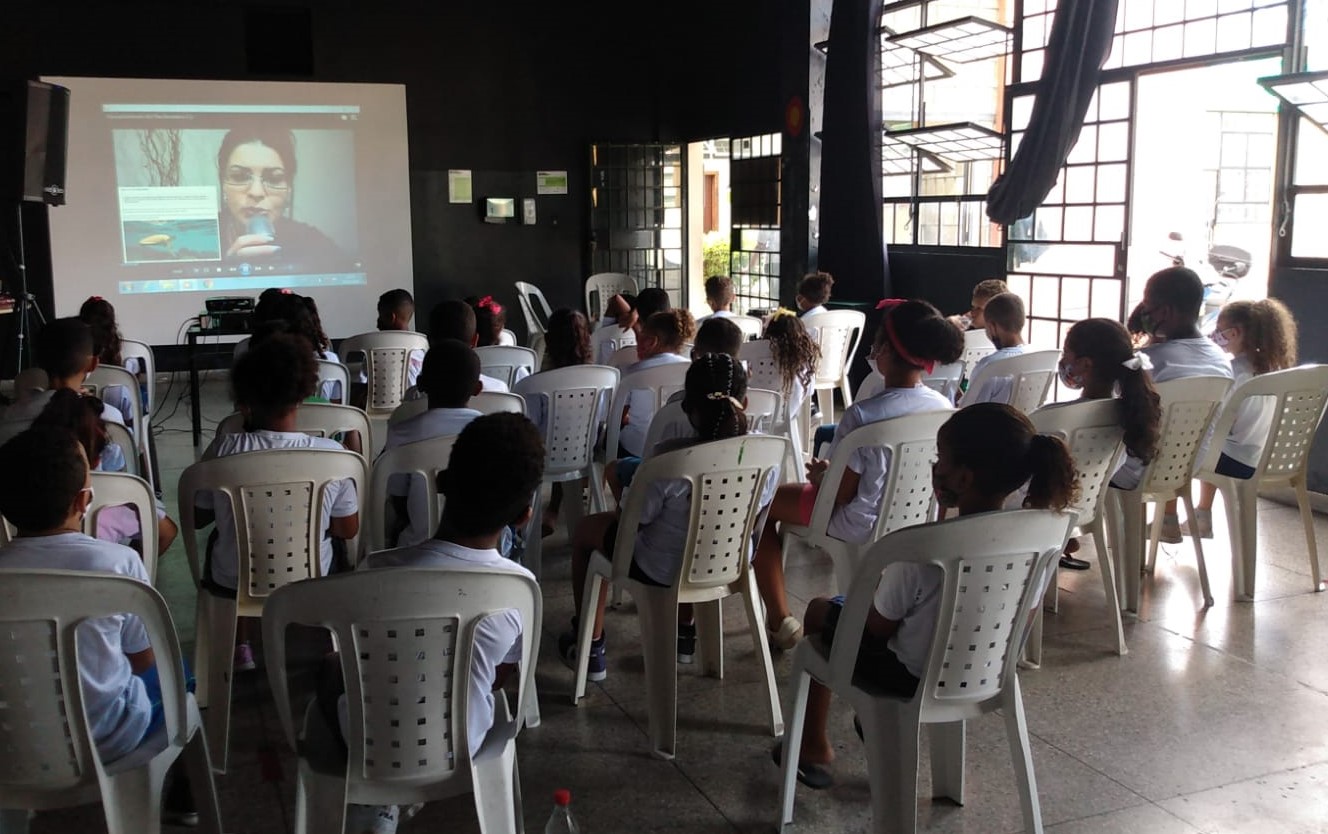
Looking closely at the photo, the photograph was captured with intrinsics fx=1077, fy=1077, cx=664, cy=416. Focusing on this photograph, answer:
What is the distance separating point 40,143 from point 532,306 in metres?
4.52

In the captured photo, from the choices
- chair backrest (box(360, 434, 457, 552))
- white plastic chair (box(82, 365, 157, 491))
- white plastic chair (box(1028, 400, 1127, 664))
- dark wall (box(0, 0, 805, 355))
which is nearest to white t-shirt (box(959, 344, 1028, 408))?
white plastic chair (box(1028, 400, 1127, 664))

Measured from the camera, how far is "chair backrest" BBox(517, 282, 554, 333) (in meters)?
10.1

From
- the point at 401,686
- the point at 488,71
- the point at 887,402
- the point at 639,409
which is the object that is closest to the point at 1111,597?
the point at 887,402

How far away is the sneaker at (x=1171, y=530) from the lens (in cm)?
456

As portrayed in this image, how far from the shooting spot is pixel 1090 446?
3256 mm

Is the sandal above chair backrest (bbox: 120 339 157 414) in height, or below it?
below

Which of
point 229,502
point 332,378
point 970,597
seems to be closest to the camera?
point 970,597

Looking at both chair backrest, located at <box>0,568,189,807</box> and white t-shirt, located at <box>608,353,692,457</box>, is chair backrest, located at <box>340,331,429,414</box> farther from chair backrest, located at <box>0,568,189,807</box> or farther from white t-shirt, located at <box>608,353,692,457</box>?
chair backrest, located at <box>0,568,189,807</box>

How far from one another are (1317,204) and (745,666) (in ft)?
12.4

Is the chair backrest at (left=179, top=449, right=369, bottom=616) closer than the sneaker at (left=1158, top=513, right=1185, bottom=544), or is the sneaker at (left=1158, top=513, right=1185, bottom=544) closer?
the chair backrest at (left=179, top=449, right=369, bottom=616)

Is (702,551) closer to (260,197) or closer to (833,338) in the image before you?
(833,338)

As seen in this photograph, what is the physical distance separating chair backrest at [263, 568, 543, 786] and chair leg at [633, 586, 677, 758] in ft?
2.81

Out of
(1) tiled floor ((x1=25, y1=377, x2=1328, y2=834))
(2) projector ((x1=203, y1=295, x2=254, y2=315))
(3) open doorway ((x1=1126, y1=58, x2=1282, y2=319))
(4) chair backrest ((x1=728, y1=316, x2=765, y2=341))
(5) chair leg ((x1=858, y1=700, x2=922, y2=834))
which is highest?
(3) open doorway ((x1=1126, y1=58, x2=1282, y2=319))

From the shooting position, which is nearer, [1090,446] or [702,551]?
[702,551]
